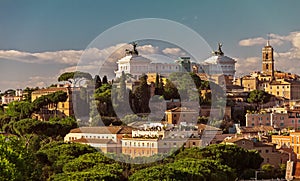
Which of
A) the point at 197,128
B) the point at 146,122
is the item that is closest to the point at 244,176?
the point at 197,128

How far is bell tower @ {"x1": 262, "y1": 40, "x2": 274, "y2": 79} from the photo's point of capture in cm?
5619

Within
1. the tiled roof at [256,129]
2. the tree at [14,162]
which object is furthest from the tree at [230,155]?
the tiled roof at [256,129]

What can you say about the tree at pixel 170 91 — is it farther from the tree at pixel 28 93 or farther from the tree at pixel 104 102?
the tree at pixel 28 93

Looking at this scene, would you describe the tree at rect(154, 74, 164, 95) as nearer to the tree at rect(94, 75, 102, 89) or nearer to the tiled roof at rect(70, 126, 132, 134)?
the tree at rect(94, 75, 102, 89)

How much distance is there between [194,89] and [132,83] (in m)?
3.56

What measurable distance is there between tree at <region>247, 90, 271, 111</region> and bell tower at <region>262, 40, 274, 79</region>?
11.3 m

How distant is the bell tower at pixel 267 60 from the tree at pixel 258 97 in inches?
446

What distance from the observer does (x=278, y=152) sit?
28875 millimetres

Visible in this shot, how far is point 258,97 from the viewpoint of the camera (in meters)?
44.4

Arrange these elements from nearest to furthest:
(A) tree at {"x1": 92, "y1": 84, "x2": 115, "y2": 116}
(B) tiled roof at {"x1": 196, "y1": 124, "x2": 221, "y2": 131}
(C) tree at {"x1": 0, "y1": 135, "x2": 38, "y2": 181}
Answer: (C) tree at {"x1": 0, "y1": 135, "x2": 38, "y2": 181} < (B) tiled roof at {"x1": 196, "y1": 124, "x2": 221, "y2": 131} < (A) tree at {"x1": 92, "y1": 84, "x2": 115, "y2": 116}

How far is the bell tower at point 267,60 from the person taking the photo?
56.2 m

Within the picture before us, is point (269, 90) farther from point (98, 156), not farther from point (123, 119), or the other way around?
point (98, 156)

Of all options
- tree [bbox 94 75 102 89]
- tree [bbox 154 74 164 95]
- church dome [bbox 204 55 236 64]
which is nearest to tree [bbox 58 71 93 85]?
tree [bbox 94 75 102 89]

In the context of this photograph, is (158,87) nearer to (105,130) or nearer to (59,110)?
(59,110)
